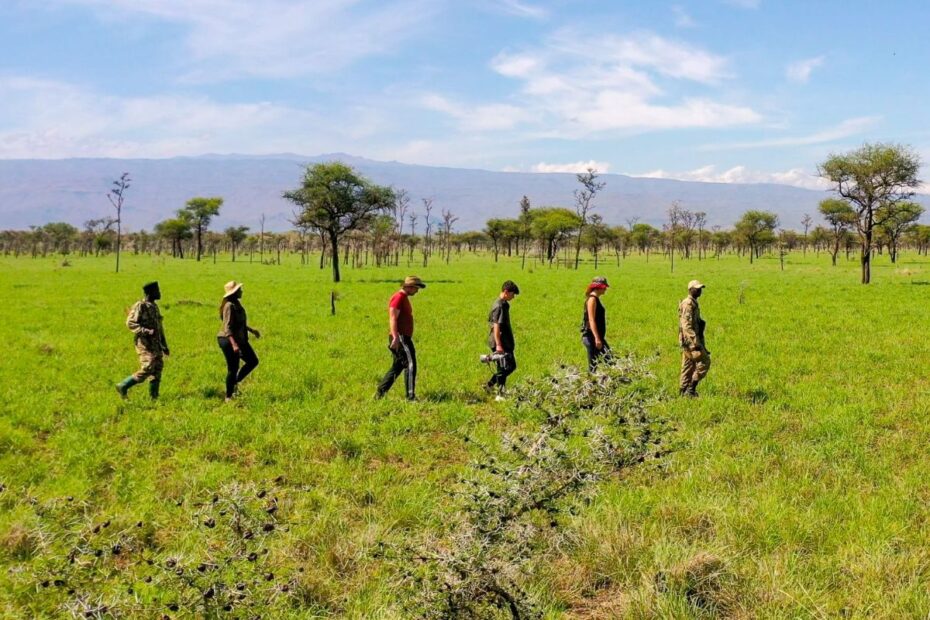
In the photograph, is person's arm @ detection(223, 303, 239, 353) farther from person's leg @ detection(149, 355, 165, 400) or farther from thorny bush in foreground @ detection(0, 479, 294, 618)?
thorny bush in foreground @ detection(0, 479, 294, 618)

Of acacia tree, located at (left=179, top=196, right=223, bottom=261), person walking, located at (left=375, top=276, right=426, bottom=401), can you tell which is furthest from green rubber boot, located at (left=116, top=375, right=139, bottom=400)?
acacia tree, located at (left=179, top=196, right=223, bottom=261)

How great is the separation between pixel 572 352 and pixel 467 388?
4.64 meters

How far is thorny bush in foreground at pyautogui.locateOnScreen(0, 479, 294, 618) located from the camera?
3.37 metres

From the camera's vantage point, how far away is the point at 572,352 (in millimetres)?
15234

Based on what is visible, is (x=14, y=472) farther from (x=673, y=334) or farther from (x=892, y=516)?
(x=673, y=334)

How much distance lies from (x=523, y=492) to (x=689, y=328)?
782 cm

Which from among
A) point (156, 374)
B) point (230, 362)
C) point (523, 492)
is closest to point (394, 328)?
point (230, 362)

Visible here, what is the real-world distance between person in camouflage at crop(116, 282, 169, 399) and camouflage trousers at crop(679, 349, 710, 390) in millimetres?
9632

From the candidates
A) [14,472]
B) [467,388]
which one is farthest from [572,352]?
[14,472]

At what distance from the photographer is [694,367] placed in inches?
423

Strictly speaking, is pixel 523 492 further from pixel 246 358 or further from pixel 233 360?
pixel 246 358

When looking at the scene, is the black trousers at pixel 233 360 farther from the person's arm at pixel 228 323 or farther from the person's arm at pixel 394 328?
the person's arm at pixel 394 328

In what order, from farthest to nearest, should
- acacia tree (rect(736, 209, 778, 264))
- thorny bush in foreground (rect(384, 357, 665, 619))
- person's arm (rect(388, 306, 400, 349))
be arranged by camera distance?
acacia tree (rect(736, 209, 778, 264)) → person's arm (rect(388, 306, 400, 349)) → thorny bush in foreground (rect(384, 357, 665, 619))

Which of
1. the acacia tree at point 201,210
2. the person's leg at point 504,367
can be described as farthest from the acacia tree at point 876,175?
the acacia tree at point 201,210
